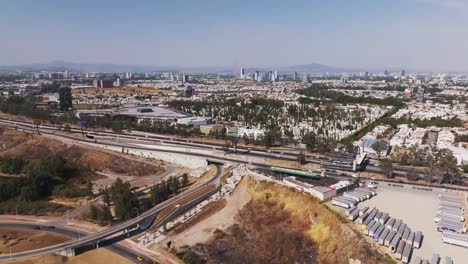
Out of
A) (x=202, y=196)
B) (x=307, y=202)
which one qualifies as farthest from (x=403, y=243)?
(x=202, y=196)

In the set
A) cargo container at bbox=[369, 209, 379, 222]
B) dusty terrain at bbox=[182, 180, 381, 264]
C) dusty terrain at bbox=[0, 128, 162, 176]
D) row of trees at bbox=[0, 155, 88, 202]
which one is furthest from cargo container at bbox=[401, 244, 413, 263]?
dusty terrain at bbox=[0, 128, 162, 176]

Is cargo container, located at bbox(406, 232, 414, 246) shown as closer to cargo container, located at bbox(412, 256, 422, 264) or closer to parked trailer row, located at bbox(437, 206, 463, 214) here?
cargo container, located at bbox(412, 256, 422, 264)

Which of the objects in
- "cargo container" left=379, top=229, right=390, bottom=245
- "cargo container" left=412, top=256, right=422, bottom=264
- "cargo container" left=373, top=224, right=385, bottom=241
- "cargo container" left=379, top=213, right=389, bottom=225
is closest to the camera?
"cargo container" left=412, top=256, right=422, bottom=264

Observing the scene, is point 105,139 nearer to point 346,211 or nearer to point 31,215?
point 31,215

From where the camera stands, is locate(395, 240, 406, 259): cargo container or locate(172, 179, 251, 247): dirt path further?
locate(172, 179, 251, 247): dirt path

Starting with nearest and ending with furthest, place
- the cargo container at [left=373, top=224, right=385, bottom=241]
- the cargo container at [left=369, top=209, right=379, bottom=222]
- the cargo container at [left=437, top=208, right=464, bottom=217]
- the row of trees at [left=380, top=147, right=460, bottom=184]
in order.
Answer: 1. the cargo container at [left=373, top=224, right=385, bottom=241]
2. the cargo container at [left=369, top=209, right=379, bottom=222]
3. the cargo container at [left=437, top=208, right=464, bottom=217]
4. the row of trees at [left=380, top=147, right=460, bottom=184]
